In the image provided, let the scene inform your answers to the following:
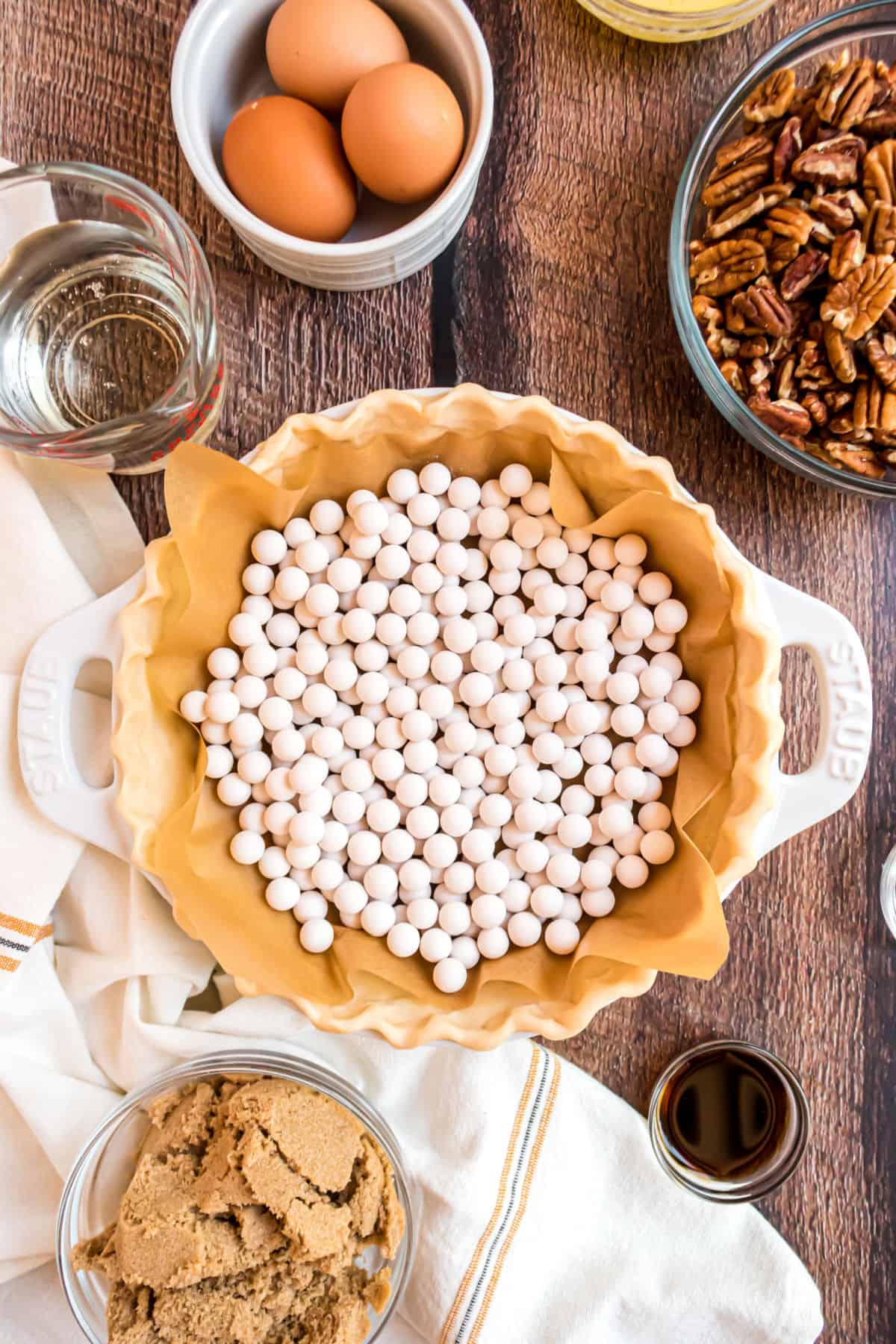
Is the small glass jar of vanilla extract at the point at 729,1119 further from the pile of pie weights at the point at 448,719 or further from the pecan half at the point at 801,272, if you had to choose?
the pecan half at the point at 801,272

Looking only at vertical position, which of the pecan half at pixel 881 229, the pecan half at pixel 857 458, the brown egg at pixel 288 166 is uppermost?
the brown egg at pixel 288 166

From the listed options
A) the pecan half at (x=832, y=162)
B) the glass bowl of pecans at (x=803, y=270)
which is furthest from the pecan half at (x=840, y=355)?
the pecan half at (x=832, y=162)

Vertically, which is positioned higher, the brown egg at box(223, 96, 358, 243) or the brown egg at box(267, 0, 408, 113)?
the brown egg at box(267, 0, 408, 113)

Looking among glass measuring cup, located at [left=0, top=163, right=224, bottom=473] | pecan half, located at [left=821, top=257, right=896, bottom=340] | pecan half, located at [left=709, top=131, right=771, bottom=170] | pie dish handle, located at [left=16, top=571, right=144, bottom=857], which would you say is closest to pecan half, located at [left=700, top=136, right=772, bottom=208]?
pecan half, located at [left=709, top=131, right=771, bottom=170]

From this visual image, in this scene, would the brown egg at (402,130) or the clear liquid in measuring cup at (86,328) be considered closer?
the brown egg at (402,130)

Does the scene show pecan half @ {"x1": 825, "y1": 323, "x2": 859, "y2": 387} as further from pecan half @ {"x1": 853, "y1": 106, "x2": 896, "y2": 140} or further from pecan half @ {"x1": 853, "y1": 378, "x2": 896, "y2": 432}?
pecan half @ {"x1": 853, "y1": 106, "x2": 896, "y2": 140}

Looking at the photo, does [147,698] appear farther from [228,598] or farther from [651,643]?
[651,643]

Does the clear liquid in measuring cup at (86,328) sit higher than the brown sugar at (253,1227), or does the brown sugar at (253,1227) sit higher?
the clear liquid in measuring cup at (86,328)
